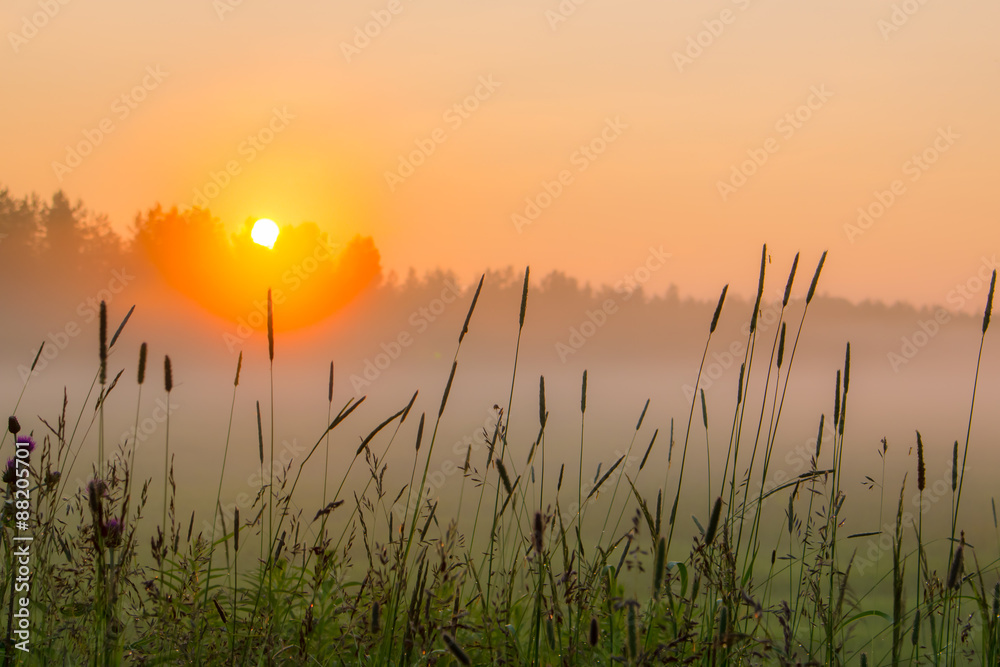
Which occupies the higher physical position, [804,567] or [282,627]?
[804,567]

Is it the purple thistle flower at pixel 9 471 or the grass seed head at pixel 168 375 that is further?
the purple thistle flower at pixel 9 471

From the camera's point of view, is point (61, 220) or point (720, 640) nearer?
point (720, 640)

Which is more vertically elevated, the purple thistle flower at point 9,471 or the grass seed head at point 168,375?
the grass seed head at point 168,375

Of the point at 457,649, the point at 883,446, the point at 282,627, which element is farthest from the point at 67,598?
the point at 883,446

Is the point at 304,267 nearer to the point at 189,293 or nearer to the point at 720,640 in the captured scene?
the point at 189,293

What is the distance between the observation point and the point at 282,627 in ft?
8.37

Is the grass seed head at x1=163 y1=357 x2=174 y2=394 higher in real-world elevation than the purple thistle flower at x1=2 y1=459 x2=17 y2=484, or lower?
higher

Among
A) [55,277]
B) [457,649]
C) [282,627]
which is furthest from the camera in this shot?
[55,277]

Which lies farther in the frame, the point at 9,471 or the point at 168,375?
the point at 9,471

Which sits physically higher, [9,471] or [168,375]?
[168,375]

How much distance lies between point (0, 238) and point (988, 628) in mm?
76828

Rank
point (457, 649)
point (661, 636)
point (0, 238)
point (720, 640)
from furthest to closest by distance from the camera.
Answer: point (0, 238) → point (661, 636) → point (720, 640) → point (457, 649)

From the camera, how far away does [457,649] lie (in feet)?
3.87

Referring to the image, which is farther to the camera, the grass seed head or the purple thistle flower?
the purple thistle flower
